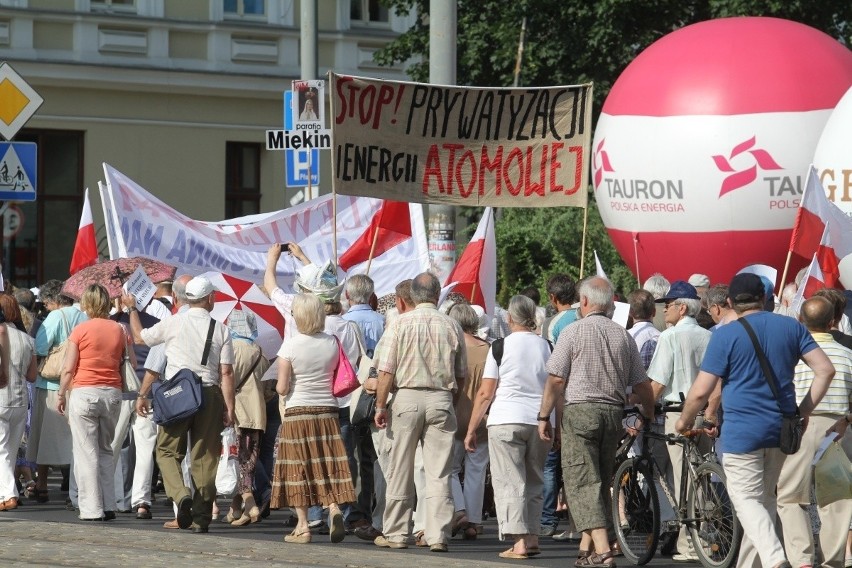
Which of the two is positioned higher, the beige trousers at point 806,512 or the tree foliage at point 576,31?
the tree foliage at point 576,31

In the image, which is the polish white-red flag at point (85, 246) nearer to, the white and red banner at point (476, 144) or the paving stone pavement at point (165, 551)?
the white and red banner at point (476, 144)

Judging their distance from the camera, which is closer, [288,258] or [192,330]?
[192,330]

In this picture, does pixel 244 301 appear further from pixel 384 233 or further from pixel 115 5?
pixel 115 5

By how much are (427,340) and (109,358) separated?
2.50 metres

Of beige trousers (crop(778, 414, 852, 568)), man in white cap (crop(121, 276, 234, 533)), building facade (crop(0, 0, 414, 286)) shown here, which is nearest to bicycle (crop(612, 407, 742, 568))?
beige trousers (crop(778, 414, 852, 568))

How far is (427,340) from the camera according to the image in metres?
11.3

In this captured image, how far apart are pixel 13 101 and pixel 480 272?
14.4ft

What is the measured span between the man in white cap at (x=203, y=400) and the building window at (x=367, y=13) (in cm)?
2078

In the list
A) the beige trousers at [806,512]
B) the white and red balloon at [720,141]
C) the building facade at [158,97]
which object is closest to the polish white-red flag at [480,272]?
the white and red balloon at [720,141]

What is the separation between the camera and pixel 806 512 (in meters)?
9.80

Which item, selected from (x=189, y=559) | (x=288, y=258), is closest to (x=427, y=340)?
(x=189, y=559)

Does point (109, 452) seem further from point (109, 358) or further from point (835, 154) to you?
point (835, 154)

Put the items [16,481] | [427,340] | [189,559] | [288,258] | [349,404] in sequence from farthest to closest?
[288,258] → [16,481] → [349,404] → [427,340] → [189,559]

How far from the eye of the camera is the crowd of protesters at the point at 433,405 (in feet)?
30.9
